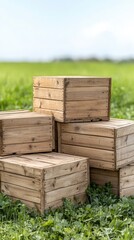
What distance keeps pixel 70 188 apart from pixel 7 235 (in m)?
0.85

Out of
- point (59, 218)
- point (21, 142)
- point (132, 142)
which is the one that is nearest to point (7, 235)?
point (59, 218)

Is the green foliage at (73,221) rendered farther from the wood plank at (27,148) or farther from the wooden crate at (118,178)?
the wood plank at (27,148)

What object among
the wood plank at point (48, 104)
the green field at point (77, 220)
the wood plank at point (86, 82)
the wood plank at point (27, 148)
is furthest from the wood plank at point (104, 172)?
the wood plank at point (86, 82)

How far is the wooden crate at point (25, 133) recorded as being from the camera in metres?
5.19

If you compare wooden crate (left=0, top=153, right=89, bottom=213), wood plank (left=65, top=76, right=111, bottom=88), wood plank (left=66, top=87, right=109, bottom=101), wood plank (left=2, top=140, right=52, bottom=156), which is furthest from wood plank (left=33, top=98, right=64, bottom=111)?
wooden crate (left=0, top=153, right=89, bottom=213)

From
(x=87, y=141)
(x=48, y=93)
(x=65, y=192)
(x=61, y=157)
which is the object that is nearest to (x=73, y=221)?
(x=65, y=192)

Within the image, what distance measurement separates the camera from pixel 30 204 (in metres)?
4.84

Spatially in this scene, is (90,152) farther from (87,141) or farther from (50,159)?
(50,159)

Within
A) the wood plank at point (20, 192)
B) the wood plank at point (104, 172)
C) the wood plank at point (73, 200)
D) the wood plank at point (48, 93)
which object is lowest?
the wood plank at point (73, 200)

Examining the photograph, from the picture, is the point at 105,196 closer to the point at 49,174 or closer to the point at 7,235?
the point at 49,174

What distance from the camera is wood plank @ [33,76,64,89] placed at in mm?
5277

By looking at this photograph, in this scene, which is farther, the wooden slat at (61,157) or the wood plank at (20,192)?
the wooden slat at (61,157)

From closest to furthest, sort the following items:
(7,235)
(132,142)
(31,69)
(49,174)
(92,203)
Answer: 1. (7,235)
2. (49,174)
3. (92,203)
4. (132,142)
5. (31,69)

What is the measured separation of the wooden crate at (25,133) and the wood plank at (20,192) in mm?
333
